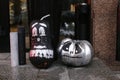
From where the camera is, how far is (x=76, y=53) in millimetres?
7781

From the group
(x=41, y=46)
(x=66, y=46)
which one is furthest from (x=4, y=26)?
(x=66, y=46)

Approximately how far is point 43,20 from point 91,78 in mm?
1947

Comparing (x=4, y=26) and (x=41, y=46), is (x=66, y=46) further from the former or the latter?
(x=4, y=26)

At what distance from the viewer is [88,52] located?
7.85 metres

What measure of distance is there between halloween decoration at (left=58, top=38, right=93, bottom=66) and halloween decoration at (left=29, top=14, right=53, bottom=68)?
0.38 m

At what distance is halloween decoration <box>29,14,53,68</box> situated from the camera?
764 centimetres

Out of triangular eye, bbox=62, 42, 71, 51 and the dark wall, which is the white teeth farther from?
the dark wall

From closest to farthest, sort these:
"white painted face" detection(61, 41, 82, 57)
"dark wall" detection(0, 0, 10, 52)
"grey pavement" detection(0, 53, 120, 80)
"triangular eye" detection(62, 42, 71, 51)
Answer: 1. "grey pavement" detection(0, 53, 120, 80)
2. "white painted face" detection(61, 41, 82, 57)
3. "triangular eye" detection(62, 42, 71, 51)
4. "dark wall" detection(0, 0, 10, 52)

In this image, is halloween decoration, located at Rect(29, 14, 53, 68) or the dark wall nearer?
halloween decoration, located at Rect(29, 14, 53, 68)

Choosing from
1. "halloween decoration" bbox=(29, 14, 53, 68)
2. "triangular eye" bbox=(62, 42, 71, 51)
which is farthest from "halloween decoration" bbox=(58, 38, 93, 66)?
"halloween decoration" bbox=(29, 14, 53, 68)

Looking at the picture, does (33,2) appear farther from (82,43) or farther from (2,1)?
(82,43)

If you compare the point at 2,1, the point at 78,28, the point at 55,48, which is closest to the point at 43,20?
the point at 55,48

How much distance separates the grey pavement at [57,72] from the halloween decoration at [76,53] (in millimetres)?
169

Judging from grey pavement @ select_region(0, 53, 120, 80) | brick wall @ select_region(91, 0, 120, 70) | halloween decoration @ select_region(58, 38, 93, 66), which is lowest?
grey pavement @ select_region(0, 53, 120, 80)
